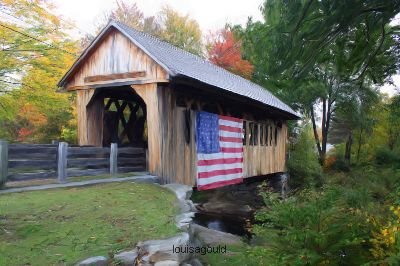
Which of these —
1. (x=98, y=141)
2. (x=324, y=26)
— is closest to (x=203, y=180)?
(x=98, y=141)

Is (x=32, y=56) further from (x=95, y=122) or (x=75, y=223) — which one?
(x=75, y=223)

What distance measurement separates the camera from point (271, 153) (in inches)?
708

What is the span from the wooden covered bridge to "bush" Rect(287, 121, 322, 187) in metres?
9.50

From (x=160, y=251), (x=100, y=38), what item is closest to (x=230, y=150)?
(x=100, y=38)

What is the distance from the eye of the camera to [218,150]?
1220 cm

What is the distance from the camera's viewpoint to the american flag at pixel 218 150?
11211 mm

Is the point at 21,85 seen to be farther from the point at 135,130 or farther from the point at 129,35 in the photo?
the point at 129,35

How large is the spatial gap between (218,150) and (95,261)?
8.36 m

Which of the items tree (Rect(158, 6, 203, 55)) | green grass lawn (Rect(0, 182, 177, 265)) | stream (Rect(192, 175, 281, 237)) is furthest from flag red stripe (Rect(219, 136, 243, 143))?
tree (Rect(158, 6, 203, 55))

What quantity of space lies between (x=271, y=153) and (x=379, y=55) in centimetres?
1123

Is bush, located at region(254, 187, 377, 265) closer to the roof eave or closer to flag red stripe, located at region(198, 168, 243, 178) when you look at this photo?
the roof eave

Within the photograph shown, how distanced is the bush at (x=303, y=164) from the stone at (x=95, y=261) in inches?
754

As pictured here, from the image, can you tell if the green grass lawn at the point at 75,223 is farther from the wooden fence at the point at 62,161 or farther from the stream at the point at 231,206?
the stream at the point at 231,206

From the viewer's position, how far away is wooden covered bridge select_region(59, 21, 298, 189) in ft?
32.1
